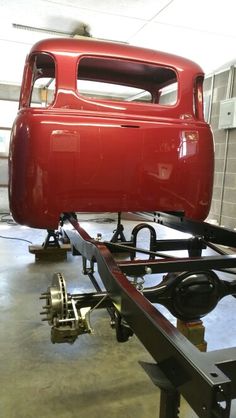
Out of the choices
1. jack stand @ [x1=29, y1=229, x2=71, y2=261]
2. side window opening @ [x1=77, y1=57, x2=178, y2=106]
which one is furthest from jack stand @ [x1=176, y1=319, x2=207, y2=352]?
jack stand @ [x1=29, y1=229, x2=71, y2=261]

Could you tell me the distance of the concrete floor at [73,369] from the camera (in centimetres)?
155

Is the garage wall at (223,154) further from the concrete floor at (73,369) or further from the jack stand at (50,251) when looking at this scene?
the jack stand at (50,251)

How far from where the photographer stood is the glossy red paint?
1772 mm

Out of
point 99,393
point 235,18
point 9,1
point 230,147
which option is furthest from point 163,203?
point 230,147

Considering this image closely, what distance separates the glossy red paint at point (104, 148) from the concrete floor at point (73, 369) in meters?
0.84

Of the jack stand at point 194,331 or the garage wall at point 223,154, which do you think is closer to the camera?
the jack stand at point 194,331

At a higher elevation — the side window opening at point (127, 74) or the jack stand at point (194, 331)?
the side window opening at point (127, 74)

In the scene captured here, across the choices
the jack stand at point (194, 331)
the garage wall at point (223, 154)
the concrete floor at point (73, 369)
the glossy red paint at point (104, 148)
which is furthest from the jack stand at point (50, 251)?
the garage wall at point (223, 154)

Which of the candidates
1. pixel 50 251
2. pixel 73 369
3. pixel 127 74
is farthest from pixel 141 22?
pixel 73 369

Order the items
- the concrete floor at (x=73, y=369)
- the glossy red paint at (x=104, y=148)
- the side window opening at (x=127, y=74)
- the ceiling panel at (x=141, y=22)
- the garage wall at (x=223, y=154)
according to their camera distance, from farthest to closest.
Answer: the garage wall at (x=223, y=154) < the ceiling panel at (x=141, y=22) < the side window opening at (x=127, y=74) < the glossy red paint at (x=104, y=148) < the concrete floor at (x=73, y=369)

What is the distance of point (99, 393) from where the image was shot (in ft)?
5.43

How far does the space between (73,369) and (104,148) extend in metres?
1.32

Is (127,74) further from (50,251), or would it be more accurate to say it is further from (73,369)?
(50,251)

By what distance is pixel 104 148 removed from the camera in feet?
6.04
